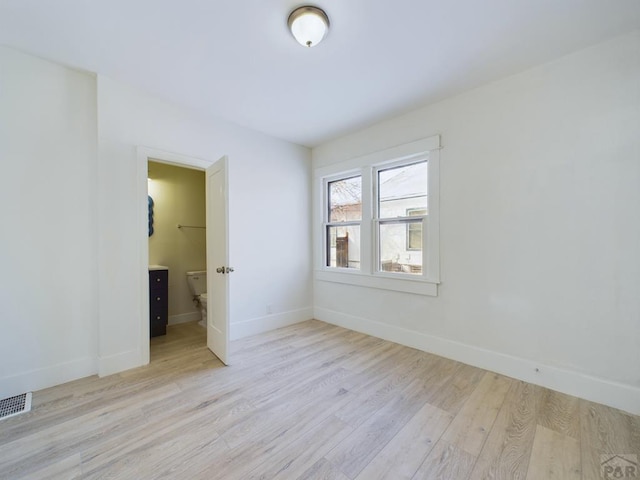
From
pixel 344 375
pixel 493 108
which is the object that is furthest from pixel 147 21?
pixel 344 375

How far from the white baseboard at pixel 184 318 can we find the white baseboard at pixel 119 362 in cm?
141

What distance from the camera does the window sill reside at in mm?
2905

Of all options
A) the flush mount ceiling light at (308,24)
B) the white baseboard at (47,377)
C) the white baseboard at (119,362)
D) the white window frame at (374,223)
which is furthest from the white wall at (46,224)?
the white window frame at (374,223)

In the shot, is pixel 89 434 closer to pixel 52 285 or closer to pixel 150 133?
pixel 52 285

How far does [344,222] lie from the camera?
3.87 metres

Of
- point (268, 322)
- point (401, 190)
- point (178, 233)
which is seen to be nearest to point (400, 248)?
point (401, 190)

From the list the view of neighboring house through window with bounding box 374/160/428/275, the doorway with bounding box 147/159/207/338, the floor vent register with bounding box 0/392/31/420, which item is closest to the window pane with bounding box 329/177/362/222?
the view of neighboring house through window with bounding box 374/160/428/275

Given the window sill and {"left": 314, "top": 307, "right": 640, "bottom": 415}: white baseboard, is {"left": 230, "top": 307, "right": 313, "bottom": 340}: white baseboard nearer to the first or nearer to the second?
the window sill

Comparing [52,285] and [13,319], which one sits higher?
[52,285]

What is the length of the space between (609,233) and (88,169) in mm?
4319

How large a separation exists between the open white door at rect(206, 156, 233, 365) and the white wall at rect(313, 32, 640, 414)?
6.78 feet

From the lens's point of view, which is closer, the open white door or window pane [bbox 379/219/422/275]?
the open white door

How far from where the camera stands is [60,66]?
7.56 feet

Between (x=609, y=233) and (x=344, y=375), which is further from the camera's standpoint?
(x=344, y=375)
